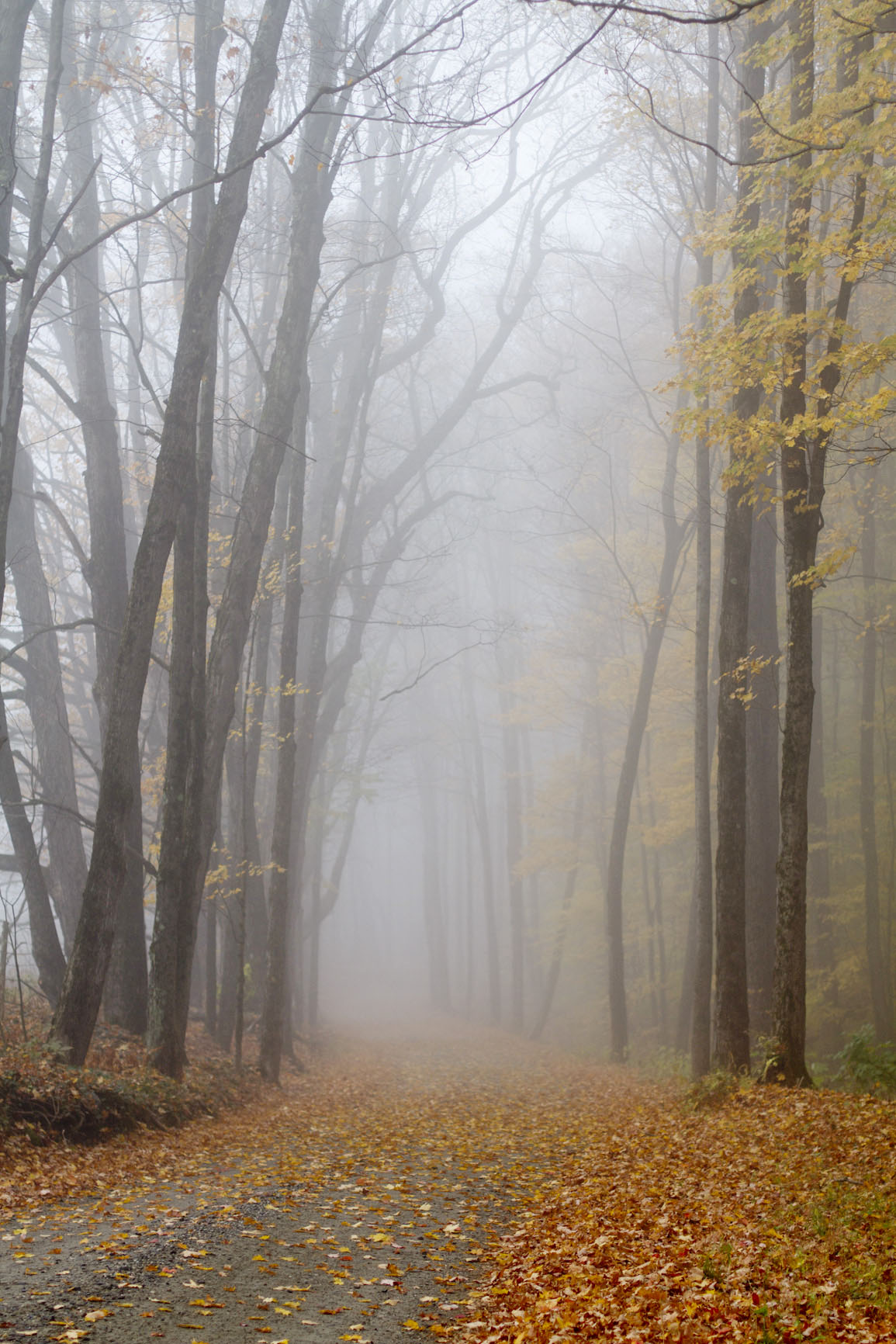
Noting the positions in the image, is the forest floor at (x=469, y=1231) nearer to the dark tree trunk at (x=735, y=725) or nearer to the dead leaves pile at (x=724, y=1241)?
the dead leaves pile at (x=724, y=1241)

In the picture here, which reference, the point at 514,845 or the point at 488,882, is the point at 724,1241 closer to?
the point at 514,845

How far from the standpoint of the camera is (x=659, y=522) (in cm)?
2348

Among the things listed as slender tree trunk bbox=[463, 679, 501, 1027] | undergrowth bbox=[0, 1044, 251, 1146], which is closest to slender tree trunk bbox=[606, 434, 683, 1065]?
slender tree trunk bbox=[463, 679, 501, 1027]

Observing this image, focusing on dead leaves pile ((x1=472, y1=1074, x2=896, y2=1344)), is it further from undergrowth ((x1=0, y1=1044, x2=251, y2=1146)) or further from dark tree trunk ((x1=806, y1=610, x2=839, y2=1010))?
Result: dark tree trunk ((x1=806, y1=610, x2=839, y2=1010))

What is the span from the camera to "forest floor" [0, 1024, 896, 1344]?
3.61 metres

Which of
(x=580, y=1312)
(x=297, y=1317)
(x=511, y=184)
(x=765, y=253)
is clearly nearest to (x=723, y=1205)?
(x=580, y=1312)

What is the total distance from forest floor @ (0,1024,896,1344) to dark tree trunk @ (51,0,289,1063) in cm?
139

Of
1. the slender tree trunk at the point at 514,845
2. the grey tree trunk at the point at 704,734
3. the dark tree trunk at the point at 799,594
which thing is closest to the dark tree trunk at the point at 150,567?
the dark tree trunk at the point at 799,594

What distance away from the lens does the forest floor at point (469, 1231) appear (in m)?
3.61

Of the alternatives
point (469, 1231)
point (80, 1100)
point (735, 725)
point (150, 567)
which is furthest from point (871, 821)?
point (80, 1100)

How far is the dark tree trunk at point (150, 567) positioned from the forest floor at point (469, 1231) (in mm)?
1388

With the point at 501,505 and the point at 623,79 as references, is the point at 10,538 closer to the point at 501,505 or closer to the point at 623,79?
the point at 623,79

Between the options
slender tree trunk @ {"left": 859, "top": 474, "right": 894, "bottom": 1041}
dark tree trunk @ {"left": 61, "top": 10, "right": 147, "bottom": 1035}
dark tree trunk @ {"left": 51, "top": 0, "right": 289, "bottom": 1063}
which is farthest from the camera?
slender tree trunk @ {"left": 859, "top": 474, "right": 894, "bottom": 1041}

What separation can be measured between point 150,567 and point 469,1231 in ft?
19.2
